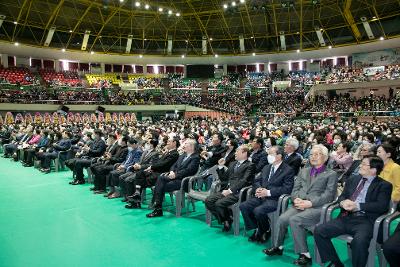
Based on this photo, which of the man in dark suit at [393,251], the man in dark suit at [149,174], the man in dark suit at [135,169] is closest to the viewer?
the man in dark suit at [393,251]

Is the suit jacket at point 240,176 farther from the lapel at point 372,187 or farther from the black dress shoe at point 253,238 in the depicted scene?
the lapel at point 372,187

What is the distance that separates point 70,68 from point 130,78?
266 inches

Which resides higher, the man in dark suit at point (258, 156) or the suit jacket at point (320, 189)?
the man in dark suit at point (258, 156)

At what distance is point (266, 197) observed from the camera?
5.57 m

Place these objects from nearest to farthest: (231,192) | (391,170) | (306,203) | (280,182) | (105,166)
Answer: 1. (306,203)
2. (391,170)
3. (280,182)
4. (231,192)
5. (105,166)

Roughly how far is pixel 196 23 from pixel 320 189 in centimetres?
3938

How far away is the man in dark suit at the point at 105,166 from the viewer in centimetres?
915

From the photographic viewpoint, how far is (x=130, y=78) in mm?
43438

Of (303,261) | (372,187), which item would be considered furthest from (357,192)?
(303,261)

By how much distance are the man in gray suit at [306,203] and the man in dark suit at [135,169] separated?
12.0ft

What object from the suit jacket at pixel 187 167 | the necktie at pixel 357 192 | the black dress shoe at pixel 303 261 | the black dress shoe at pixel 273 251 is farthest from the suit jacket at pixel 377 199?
the suit jacket at pixel 187 167

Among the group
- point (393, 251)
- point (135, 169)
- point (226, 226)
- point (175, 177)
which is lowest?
point (226, 226)

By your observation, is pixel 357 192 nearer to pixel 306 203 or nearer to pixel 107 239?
pixel 306 203

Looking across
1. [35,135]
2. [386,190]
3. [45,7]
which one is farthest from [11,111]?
[386,190]
